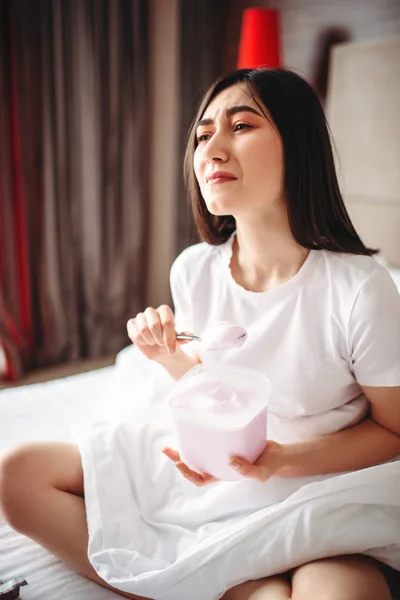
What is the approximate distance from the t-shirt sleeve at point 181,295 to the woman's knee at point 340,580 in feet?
1.93

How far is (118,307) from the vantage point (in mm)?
3084

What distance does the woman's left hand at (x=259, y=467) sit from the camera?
972 mm

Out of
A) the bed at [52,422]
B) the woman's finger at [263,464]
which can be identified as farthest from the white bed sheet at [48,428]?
the woman's finger at [263,464]

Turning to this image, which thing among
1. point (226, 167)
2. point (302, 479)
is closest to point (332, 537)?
point (302, 479)

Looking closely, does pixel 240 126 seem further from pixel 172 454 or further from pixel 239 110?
pixel 172 454

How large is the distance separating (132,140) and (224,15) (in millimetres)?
776

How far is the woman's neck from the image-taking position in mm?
1173

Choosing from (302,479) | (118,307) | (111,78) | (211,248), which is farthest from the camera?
(118,307)

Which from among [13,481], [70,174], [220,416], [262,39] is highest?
[262,39]

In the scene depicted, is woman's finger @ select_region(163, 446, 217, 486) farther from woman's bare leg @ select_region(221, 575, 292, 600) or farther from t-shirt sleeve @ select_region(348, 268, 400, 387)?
t-shirt sleeve @ select_region(348, 268, 400, 387)

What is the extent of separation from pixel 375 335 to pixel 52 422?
0.92 m

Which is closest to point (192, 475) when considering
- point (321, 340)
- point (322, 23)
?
point (321, 340)

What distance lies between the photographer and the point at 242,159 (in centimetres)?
108

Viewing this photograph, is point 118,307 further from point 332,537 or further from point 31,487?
point 332,537
